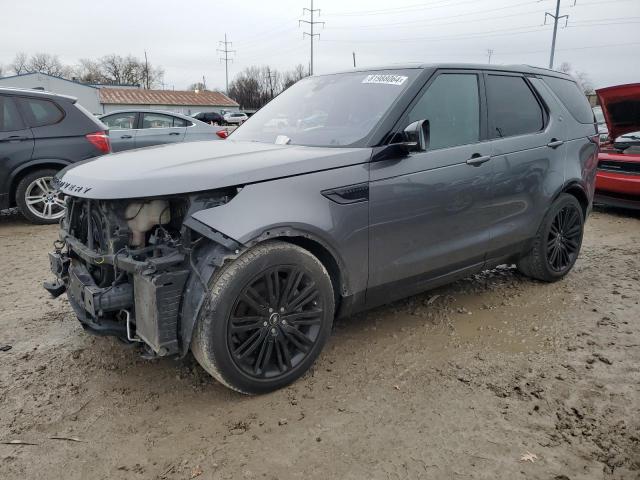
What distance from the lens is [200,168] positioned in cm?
265

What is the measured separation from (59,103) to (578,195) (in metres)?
6.28

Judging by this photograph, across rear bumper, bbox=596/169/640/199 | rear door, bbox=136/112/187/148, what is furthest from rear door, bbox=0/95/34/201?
rear bumper, bbox=596/169/640/199

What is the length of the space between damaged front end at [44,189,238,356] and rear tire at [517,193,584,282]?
2.92m

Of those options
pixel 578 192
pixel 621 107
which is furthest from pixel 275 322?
pixel 621 107

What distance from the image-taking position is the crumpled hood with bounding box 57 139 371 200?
251 centimetres

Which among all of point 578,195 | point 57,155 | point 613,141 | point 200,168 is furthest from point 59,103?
point 613,141

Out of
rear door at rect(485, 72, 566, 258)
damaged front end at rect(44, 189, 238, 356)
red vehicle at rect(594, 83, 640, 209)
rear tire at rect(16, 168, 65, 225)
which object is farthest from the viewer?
red vehicle at rect(594, 83, 640, 209)

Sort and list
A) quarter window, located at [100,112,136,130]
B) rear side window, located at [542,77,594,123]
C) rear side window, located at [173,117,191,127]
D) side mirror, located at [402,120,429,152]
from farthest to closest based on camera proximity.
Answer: rear side window, located at [173,117,191,127], quarter window, located at [100,112,136,130], rear side window, located at [542,77,594,123], side mirror, located at [402,120,429,152]

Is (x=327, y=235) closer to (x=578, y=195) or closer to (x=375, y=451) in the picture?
(x=375, y=451)

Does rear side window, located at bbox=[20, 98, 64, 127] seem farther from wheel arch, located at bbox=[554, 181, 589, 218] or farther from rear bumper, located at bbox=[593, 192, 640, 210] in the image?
rear bumper, located at bbox=[593, 192, 640, 210]

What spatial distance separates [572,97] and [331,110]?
8.20 feet

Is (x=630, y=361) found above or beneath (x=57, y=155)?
beneath

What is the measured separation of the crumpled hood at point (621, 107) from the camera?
7.03 metres

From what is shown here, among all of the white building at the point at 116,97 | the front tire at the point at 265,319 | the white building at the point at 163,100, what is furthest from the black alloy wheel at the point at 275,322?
the white building at the point at 116,97
